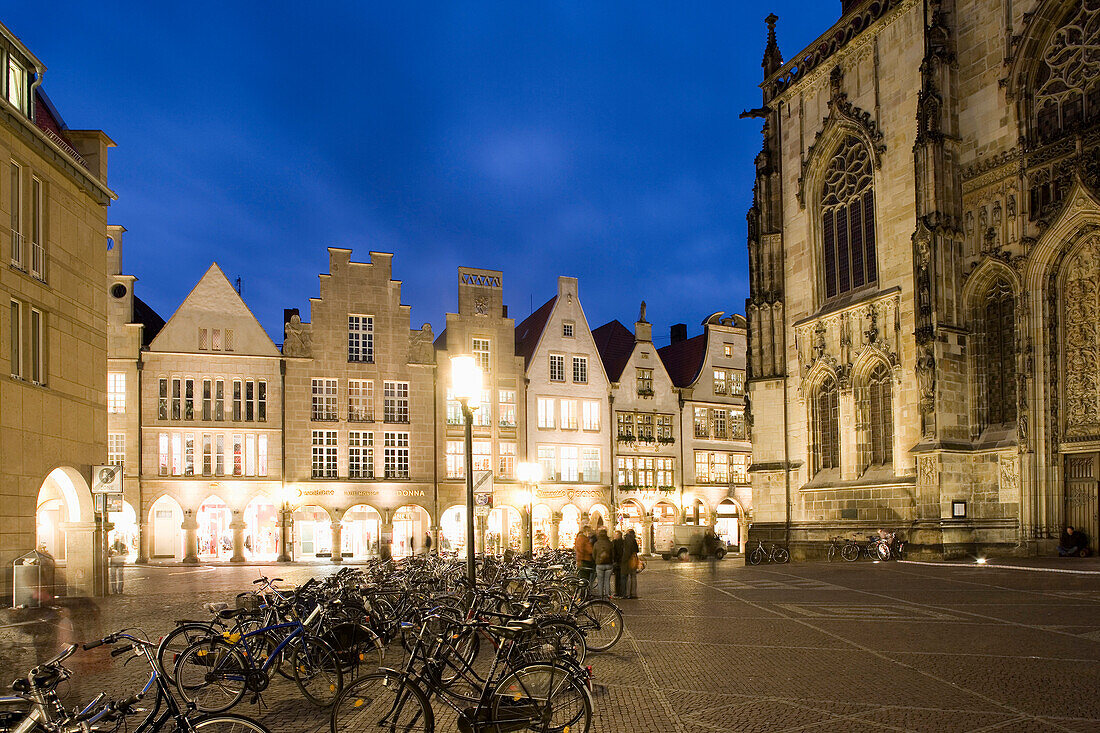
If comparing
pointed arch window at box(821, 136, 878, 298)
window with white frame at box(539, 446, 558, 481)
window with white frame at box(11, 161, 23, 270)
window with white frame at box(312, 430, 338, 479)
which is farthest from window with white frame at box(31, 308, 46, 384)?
window with white frame at box(539, 446, 558, 481)

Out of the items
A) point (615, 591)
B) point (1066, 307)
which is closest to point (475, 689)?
→ point (615, 591)

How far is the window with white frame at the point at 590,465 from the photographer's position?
51.2m

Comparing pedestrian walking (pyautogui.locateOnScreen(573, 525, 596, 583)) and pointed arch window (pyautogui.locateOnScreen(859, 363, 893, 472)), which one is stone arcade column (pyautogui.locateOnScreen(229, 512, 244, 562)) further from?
pedestrian walking (pyautogui.locateOnScreen(573, 525, 596, 583))

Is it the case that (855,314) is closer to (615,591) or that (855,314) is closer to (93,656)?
(615,591)

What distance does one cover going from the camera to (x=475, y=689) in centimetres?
761

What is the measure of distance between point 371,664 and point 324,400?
122ft

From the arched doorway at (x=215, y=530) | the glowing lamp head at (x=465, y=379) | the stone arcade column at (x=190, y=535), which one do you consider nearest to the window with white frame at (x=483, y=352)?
the arched doorway at (x=215, y=530)

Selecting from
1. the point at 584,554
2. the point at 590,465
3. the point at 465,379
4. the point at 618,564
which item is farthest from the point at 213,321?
the point at 465,379

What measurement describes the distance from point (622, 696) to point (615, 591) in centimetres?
1079

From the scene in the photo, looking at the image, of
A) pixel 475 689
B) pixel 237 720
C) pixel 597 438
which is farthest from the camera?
pixel 597 438

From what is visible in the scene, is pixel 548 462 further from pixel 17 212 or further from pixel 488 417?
pixel 17 212

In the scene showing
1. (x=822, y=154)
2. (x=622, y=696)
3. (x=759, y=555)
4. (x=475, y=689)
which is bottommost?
(x=759, y=555)

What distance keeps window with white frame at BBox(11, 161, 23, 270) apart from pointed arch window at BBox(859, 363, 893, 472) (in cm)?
2631

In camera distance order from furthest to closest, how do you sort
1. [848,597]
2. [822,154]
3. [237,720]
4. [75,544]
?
[822,154] < [75,544] < [848,597] < [237,720]
